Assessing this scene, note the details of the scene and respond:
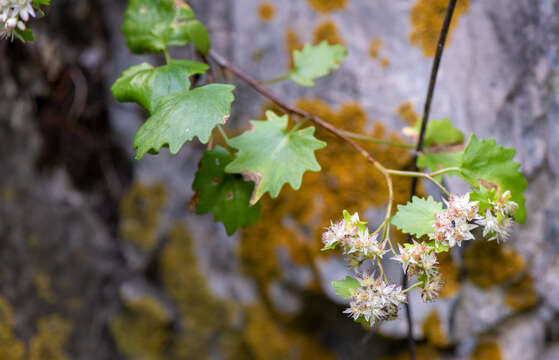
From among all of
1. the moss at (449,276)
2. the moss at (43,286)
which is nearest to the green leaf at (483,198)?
the moss at (449,276)

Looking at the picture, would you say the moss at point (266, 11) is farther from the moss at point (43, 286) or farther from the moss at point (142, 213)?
the moss at point (43, 286)

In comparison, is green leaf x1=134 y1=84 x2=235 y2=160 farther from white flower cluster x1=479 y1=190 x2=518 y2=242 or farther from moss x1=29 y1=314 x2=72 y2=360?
moss x1=29 y1=314 x2=72 y2=360


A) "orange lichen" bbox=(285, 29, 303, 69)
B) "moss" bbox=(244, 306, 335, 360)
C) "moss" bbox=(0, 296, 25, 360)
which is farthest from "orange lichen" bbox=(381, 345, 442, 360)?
"moss" bbox=(0, 296, 25, 360)

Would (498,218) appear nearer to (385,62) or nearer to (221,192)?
(221,192)

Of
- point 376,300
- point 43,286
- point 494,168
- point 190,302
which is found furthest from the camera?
point 43,286

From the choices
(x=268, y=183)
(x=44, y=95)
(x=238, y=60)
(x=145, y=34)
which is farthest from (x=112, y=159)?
(x=268, y=183)

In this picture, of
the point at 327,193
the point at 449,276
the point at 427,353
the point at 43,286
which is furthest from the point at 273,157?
the point at 43,286

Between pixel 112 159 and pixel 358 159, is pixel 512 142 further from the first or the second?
pixel 112 159
